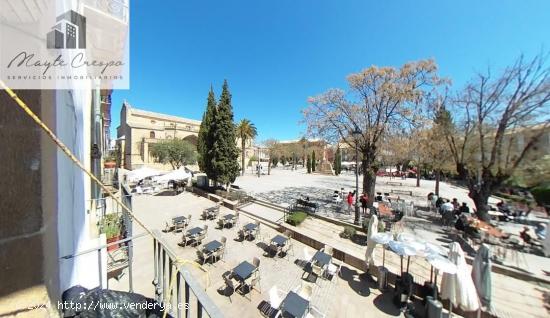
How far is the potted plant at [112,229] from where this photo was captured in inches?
218

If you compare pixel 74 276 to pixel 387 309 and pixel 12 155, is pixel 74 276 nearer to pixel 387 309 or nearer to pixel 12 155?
pixel 12 155

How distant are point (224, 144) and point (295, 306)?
52.9 feet

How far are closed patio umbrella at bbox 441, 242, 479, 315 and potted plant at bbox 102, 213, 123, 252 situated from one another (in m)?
9.16

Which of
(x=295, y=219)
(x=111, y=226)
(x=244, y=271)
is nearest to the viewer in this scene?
(x=111, y=226)

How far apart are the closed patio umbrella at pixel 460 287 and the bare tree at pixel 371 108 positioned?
6854 millimetres

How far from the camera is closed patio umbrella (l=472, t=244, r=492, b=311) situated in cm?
606

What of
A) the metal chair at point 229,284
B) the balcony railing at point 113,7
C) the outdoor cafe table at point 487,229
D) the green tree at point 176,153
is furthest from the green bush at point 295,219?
the green tree at point 176,153

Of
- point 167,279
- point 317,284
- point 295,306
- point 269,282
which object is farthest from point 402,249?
point 167,279

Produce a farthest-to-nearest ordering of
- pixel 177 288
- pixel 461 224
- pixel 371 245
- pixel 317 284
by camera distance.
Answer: pixel 461 224
pixel 371 245
pixel 317 284
pixel 177 288

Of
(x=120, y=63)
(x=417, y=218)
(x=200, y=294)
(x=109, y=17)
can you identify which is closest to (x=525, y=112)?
(x=417, y=218)

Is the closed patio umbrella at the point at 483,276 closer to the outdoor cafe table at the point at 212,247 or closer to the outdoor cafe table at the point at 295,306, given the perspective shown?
the outdoor cafe table at the point at 295,306

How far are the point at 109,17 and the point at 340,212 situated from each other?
1560 cm

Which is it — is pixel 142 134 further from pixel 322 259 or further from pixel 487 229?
pixel 487 229

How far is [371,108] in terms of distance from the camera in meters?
14.3
